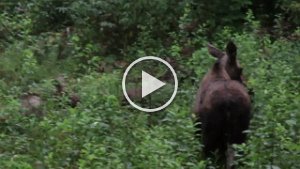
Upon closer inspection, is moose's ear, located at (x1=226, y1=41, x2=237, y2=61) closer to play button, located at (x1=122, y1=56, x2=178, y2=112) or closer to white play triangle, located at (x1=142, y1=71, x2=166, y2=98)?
play button, located at (x1=122, y1=56, x2=178, y2=112)

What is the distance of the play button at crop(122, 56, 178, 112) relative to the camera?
10.2 metres

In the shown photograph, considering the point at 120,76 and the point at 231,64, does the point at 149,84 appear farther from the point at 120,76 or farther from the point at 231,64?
the point at 231,64

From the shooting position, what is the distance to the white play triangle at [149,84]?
34.2ft

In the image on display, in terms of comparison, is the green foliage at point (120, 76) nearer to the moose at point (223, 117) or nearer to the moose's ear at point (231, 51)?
the moose at point (223, 117)

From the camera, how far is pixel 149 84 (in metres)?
11.0

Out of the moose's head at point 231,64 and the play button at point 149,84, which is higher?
the moose's head at point 231,64

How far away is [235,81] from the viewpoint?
889 cm

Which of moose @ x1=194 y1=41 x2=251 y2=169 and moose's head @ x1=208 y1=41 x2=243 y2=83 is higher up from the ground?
moose's head @ x1=208 y1=41 x2=243 y2=83

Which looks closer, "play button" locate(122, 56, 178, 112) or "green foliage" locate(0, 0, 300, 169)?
"green foliage" locate(0, 0, 300, 169)

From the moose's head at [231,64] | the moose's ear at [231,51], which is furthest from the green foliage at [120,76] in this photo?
the moose's ear at [231,51]

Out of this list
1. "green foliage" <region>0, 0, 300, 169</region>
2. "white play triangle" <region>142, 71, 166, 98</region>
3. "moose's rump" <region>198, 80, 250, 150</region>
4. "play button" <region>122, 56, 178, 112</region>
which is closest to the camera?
"green foliage" <region>0, 0, 300, 169</region>

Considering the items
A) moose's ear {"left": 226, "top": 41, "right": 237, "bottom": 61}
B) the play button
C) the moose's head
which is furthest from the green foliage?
moose's ear {"left": 226, "top": 41, "right": 237, "bottom": 61}

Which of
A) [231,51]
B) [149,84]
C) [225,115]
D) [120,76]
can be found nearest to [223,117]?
[225,115]

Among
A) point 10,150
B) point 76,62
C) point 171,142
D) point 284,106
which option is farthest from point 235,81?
point 76,62
